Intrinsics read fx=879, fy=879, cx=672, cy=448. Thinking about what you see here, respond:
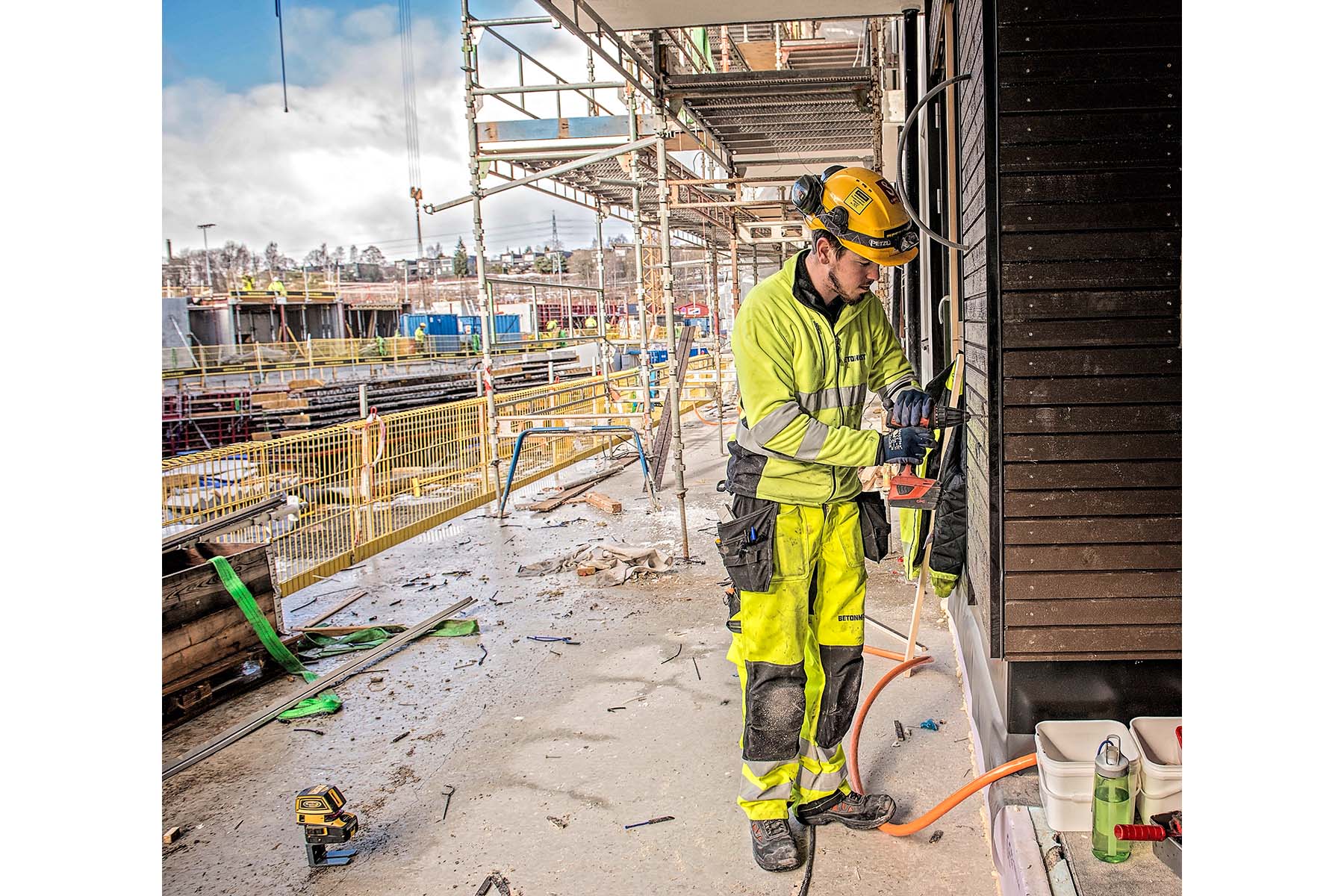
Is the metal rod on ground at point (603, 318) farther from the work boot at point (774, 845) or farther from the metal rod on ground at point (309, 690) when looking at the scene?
the work boot at point (774, 845)

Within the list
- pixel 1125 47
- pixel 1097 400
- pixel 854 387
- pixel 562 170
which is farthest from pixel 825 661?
pixel 562 170

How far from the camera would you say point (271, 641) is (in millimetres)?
5156

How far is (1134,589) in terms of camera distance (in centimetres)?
300

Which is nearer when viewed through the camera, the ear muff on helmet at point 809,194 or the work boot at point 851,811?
the ear muff on helmet at point 809,194

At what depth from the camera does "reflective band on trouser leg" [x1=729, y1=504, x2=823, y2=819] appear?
10.5 ft

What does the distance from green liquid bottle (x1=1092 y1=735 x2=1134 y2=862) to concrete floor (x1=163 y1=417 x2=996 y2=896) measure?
540 millimetres

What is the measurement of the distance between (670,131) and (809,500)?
4.99 meters

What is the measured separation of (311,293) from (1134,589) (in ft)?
158

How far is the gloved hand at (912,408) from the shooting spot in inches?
123

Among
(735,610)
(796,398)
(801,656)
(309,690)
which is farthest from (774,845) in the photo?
(309,690)

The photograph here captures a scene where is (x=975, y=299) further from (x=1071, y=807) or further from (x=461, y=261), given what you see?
(x=461, y=261)

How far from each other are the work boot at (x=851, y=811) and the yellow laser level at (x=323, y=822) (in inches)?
67.3

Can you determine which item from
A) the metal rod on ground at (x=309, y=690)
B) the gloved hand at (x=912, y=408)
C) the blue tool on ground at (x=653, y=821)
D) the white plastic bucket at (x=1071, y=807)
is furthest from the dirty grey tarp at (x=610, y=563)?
the white plastic bucket at (x=1071, y=807)

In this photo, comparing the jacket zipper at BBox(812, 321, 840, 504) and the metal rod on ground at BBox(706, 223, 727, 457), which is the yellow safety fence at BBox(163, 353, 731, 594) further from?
the jacket zipper at BBox(812, 321, 840, 504)
